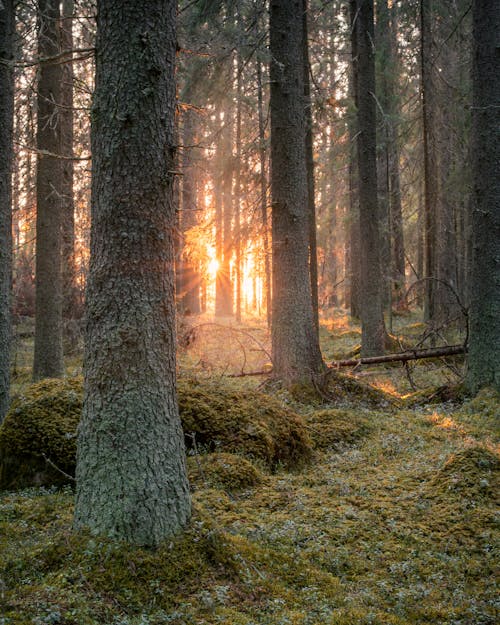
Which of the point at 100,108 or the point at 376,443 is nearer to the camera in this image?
the point at 100,108

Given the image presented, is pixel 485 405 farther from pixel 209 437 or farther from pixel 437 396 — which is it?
pixel 209 437

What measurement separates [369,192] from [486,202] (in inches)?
172

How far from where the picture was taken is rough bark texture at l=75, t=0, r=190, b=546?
3.37m

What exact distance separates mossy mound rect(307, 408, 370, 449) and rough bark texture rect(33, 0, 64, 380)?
551 centimetres

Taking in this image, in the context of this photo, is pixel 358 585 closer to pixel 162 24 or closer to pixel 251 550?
pixel 251 550

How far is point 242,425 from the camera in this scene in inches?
218

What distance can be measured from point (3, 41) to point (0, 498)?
17.1 ft

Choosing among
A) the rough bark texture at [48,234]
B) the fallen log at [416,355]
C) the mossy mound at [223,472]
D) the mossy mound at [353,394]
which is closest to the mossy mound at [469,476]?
the mossy mound at [223,472]

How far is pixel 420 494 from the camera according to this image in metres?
4.65

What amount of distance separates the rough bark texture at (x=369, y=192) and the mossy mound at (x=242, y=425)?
649 cm

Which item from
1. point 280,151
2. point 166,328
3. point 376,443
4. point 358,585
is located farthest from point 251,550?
point 280,151

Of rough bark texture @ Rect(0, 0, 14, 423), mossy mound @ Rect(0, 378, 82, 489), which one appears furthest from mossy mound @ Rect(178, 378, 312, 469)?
rough bark texture @ Rect(0, 0, 14, 423)

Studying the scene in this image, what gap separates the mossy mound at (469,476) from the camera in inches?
177

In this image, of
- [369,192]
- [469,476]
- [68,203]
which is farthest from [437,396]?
[68,203]
